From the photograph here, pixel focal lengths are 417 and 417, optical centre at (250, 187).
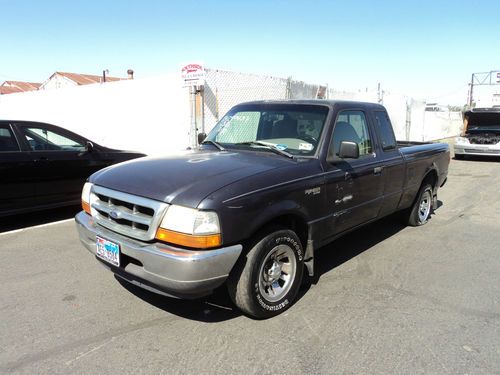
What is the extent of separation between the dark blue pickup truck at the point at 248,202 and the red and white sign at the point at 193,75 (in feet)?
15.2

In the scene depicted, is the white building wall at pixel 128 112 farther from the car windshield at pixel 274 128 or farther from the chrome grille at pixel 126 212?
the chrome grille at pixel 126 212

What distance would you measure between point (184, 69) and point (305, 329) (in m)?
7.60

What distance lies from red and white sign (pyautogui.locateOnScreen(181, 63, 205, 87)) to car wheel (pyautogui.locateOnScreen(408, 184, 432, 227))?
5.34 meters

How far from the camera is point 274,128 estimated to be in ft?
14.7

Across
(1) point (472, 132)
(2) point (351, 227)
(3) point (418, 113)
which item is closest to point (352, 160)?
(2) point (351, 227)

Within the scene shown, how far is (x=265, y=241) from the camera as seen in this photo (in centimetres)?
329

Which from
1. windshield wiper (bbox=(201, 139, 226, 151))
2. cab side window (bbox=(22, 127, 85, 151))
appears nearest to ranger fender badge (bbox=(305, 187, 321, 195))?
windshield wiper (bbox=(201, 139, 226, 151))

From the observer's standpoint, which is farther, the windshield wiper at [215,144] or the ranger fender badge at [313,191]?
the windshield wiper at [215,144]

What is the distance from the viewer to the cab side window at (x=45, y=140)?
632 cm

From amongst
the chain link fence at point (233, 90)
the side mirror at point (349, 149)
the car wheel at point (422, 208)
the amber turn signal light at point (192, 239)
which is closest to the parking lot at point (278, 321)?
the amber turn signal light at point (192, 239)

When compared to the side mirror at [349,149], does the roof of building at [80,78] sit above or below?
above

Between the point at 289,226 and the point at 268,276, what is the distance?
494mm

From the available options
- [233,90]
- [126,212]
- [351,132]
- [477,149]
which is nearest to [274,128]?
[351,132]

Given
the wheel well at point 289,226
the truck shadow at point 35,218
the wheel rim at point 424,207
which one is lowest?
the truck shadow at point 35,218
